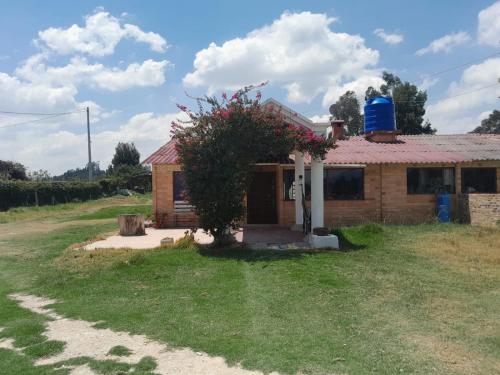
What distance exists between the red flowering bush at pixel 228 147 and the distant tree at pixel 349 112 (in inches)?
1479

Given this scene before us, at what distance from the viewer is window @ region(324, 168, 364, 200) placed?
16531mm

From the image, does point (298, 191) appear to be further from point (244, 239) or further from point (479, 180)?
point (479, 180)

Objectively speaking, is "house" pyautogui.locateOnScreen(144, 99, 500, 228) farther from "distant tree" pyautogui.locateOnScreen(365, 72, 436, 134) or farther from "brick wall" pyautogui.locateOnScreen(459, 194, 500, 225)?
"distant tree" pyautogui.locateOnScreen(365, 72, 436, 134)

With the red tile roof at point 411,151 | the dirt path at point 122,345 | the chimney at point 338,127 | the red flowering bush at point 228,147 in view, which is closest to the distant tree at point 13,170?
the red tile roof at point 411,151

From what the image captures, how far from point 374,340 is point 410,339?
41 cm

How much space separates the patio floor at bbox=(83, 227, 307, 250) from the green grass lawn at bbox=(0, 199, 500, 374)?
1.09 m

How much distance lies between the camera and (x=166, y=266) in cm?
941

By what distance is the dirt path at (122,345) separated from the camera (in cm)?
445

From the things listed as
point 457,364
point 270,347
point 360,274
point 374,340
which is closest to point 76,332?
point 270,347

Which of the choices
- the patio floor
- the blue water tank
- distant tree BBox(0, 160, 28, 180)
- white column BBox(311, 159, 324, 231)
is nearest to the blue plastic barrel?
the blue water tank

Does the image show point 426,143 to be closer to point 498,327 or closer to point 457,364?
point 498,327

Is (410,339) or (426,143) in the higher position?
(426,143)

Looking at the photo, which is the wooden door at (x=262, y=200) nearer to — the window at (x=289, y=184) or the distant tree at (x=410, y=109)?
the window at (x=289, y=184)

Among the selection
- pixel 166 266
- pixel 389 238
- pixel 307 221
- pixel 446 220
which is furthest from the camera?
pixel 446 220
